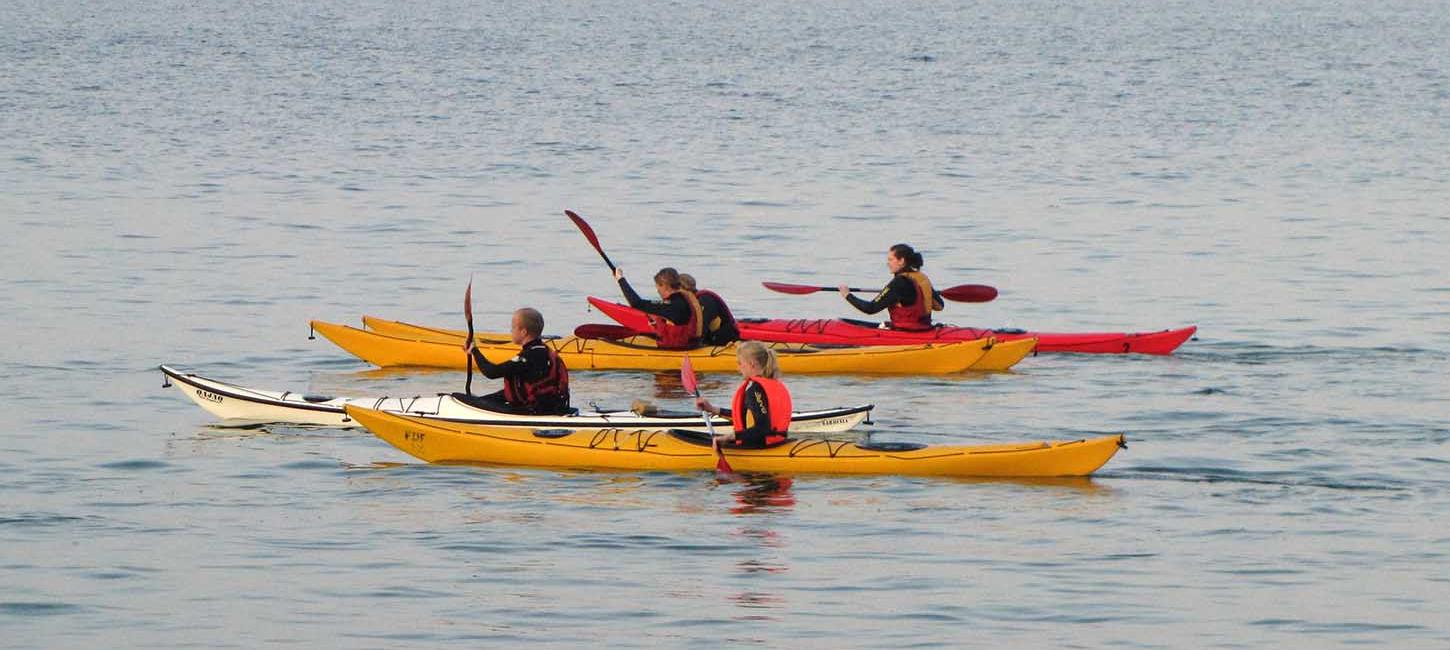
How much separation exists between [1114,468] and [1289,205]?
1918 centimetres

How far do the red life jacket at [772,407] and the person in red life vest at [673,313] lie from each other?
4.05m

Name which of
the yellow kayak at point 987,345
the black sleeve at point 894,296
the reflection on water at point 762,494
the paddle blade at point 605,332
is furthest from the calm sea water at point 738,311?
the black sleeve at point 894,296

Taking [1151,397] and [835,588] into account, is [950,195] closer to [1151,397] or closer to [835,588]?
[1151,397]

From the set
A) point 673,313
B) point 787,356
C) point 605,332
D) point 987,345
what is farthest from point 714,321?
point 987,345

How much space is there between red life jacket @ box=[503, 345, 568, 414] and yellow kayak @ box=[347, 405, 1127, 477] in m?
0.31

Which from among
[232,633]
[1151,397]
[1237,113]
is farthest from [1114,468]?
[1237,113]

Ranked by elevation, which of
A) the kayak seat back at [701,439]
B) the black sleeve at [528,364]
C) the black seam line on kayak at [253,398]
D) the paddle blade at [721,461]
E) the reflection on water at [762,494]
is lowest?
the reflection on water at [762,494]

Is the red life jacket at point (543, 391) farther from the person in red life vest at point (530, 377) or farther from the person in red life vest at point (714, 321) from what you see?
the person in red life vest at point (714, 321)

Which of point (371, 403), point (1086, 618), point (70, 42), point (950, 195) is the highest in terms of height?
point (70, 42)

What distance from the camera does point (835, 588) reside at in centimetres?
1167

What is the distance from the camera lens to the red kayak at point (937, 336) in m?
19.1

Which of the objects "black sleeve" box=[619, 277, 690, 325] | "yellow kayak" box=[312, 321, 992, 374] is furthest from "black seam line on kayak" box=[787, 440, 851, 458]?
"yellow kayak" box=[312, 321, 992, 374]

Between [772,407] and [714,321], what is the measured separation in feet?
15.8

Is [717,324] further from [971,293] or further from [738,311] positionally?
[738,311]
